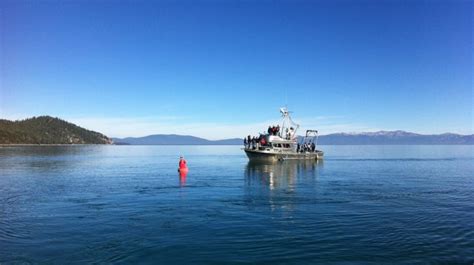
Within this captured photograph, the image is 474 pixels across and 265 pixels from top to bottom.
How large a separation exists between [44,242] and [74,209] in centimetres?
887

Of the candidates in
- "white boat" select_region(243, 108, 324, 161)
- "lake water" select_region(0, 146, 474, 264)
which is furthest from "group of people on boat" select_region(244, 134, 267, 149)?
"lake water" select_region(0, 146, 474, 264)

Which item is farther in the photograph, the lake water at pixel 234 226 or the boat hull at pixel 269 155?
the boat hull at pixel 269 155

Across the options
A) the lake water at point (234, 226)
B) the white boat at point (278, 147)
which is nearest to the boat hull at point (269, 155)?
the white boat at point (278, 147)

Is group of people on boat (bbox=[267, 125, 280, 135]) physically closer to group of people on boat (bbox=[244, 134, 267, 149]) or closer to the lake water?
group of people on boat (bbox=[244, 134, 267, 149])

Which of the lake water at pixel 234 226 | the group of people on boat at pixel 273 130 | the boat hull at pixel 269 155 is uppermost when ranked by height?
the group of people on boat at pixel 273 130

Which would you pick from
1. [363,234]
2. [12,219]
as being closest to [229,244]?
→ [363,234]

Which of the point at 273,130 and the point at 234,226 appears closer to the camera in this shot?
the point at 234,226

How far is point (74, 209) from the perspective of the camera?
87.5ft

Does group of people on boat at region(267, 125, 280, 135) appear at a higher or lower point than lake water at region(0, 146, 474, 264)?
higher

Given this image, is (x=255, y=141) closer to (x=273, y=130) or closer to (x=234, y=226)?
(x=273, y=130)

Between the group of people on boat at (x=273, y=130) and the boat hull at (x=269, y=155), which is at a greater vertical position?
the group of people on boat at (x=273, y=130)

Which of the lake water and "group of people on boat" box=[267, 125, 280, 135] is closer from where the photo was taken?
the lake water

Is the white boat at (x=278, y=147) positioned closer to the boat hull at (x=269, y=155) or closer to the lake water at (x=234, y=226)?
the boat hull at (x=269, y=155)

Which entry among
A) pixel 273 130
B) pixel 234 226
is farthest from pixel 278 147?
pixel 234 226
